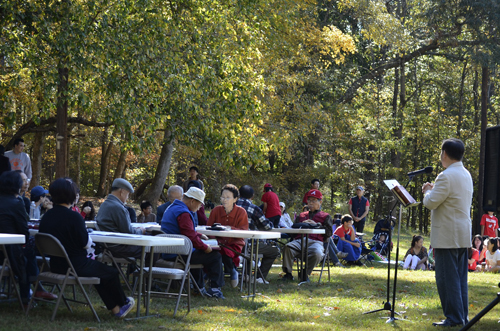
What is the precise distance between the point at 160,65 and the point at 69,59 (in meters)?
1.70

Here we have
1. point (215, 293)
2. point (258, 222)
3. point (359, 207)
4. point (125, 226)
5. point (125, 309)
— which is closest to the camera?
point (125, 309)

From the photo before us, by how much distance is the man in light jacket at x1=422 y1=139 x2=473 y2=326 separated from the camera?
6.21 metres

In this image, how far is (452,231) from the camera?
6.24 meters

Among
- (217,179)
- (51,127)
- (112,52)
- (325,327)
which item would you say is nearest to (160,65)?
(112,52)

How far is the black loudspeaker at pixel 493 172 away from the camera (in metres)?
5.65

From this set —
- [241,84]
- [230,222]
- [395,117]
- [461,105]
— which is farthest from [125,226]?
[461,105]

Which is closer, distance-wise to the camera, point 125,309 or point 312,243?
point 125,309

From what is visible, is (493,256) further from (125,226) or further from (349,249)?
(125,226)

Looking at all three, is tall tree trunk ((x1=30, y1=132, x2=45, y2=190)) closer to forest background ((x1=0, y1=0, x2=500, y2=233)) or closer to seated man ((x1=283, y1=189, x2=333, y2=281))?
forest background ((x1=0, y1=0, x2=500, y2=233))

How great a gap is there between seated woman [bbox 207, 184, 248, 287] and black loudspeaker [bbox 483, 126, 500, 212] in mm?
3738

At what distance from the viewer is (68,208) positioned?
5.88 meters

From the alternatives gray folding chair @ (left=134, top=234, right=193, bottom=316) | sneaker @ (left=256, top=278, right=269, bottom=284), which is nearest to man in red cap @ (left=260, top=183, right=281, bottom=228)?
sneaker @ (left=256, top=278, right=269, bottom=284)

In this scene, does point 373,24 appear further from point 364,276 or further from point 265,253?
point 265,253

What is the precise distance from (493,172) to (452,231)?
0.86 meters
